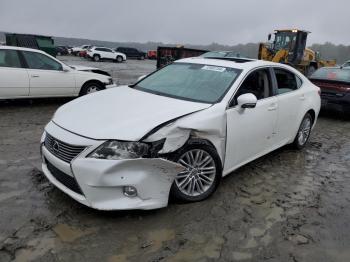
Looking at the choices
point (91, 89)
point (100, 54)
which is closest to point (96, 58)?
point (100, 54)

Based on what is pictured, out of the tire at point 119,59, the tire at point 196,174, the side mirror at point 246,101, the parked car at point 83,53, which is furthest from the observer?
the parked car at point 83,53

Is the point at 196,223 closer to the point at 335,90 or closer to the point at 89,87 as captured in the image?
the point at 89,87

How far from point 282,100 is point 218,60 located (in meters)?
1.07

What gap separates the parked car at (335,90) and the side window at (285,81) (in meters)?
3.86

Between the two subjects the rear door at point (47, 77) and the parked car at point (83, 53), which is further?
the parked car at point (83, 53)

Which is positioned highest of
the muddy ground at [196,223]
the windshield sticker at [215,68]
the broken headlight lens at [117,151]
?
the windshield sticker at [215,68]

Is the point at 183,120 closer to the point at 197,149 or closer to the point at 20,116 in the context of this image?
the point at 197,149

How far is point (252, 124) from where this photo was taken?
443 cm

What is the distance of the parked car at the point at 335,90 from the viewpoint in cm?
898

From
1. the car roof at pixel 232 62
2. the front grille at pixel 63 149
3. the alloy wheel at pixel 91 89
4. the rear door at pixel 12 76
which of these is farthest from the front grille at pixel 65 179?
the alloy wheel at pixel 91 89

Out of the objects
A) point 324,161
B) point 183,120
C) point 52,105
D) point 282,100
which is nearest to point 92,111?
point 183,120

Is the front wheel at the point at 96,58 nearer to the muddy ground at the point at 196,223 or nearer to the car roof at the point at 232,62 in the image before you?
the muddy ground at the point at 196,223

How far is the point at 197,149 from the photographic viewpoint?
149 inches

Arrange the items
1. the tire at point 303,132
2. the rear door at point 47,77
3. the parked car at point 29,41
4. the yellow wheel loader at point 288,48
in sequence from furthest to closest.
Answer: the parked car at point 29,41
the yellow wheel loader at point 288,48
the rear door at point 47,77
the tire at point 303,132
